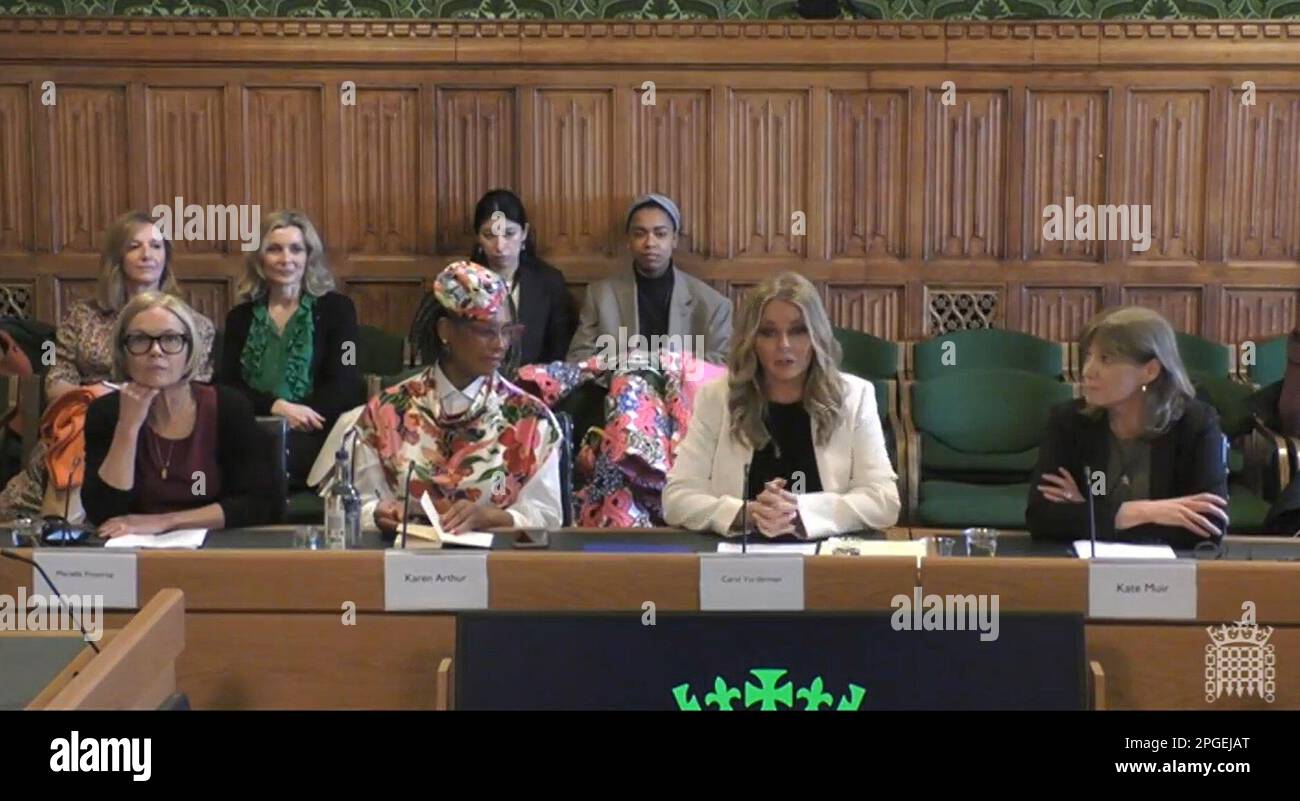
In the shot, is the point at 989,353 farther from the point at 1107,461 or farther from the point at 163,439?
the point at 163,439

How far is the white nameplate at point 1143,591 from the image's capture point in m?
2.85

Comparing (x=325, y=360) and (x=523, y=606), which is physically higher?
(x=325, y=360)

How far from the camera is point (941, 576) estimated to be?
2838 millimetres

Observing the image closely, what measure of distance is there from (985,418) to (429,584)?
312cm

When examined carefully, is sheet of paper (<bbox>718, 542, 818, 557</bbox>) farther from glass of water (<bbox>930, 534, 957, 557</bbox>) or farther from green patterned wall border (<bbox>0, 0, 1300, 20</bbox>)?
green patterned wall border (<bbox>0, 0, 1300, 20</bbox>)

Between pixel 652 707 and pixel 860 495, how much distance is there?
1179 mm

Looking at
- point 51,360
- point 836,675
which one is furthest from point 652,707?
point 51,360

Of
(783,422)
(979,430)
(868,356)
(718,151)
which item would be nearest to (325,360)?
(718,151)

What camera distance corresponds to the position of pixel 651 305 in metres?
6.11

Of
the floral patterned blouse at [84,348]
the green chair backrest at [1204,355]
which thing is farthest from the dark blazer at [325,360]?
the green chair backrest at [1204,355]

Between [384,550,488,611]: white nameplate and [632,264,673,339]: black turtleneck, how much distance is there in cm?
320

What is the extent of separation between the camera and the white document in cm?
325

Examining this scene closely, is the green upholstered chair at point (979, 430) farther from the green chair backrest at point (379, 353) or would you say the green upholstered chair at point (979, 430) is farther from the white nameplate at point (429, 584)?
the white nameplate at point (429, 584)

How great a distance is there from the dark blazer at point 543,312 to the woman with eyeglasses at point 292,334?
677 millimetres
